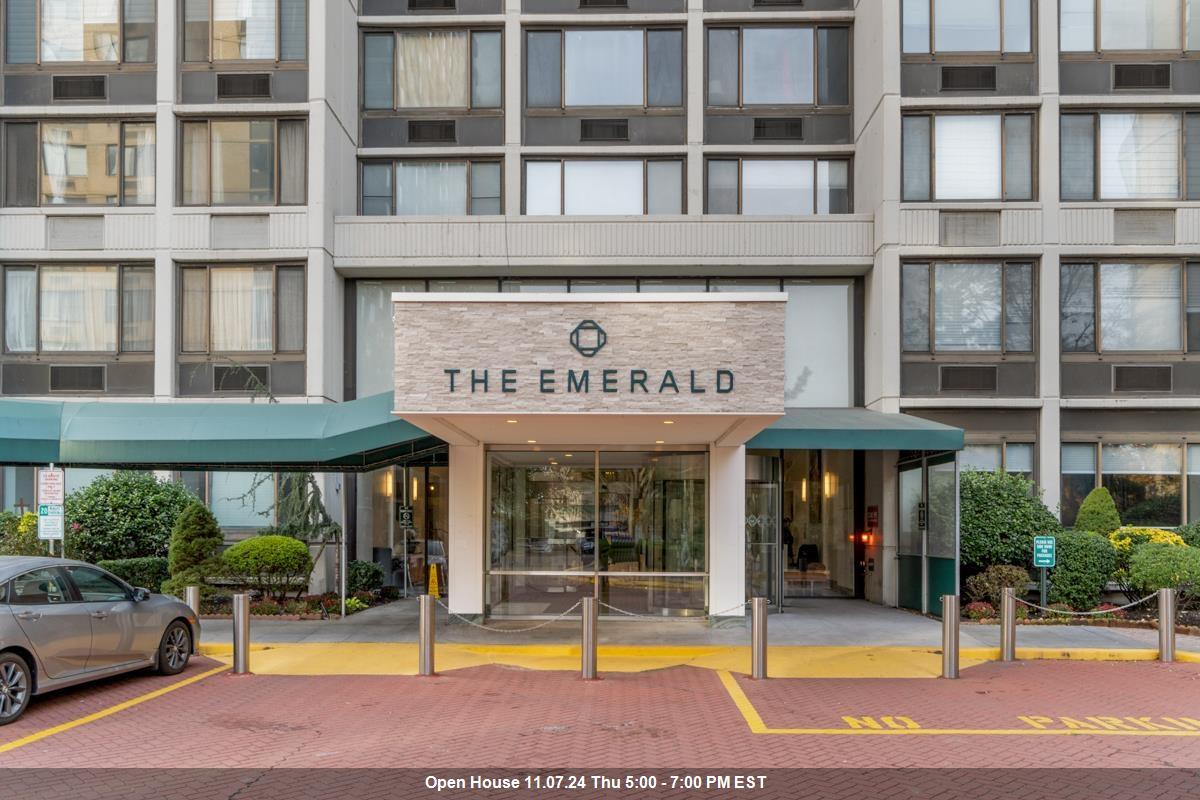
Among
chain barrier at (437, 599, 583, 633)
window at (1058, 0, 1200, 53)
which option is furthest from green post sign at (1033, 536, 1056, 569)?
window at (1058, 0, 1200, 53)

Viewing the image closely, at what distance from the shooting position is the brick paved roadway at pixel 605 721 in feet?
28.1

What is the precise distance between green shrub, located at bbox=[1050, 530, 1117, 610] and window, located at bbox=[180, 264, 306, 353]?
50.2 ft

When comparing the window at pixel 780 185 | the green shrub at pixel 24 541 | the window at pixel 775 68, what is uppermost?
the window at pixel 775 68

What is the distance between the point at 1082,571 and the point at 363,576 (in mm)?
13577

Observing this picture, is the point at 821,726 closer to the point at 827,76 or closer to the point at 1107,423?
the point at 1107,423

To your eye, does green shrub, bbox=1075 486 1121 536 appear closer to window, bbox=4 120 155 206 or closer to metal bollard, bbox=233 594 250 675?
metal bollard, bbox=233 594 250 675

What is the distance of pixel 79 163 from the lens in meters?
21.5

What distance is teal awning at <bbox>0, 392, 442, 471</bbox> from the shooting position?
563 inches

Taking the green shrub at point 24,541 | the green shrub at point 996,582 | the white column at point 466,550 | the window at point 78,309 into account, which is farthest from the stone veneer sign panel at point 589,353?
the window at point 78,309

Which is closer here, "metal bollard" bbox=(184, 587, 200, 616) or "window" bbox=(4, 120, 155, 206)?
"metal bollard" bbox=(184, 587, 200, 616)

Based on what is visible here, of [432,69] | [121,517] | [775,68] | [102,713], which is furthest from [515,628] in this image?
[775,68]

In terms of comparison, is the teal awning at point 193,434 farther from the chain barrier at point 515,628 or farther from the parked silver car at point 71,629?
the chain barrier at point 515,628

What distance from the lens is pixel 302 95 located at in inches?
831

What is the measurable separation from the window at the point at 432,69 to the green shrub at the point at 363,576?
33.8 ft
